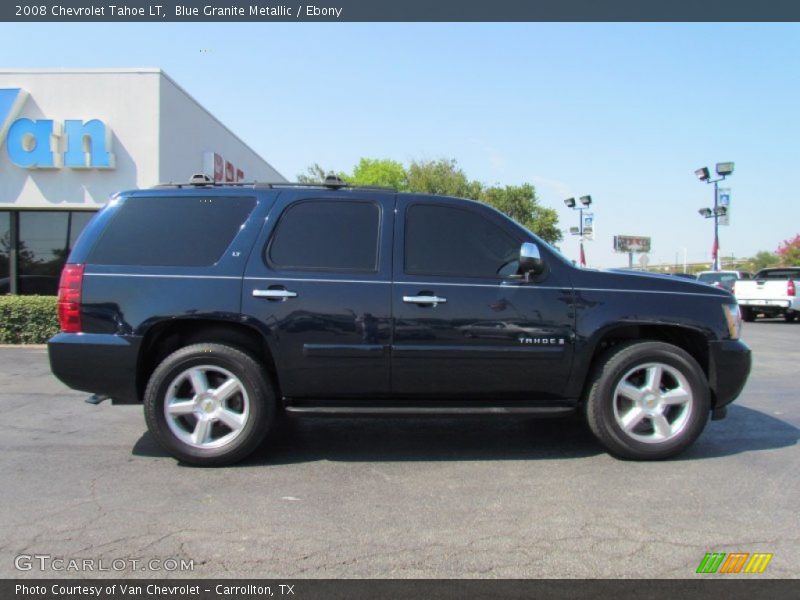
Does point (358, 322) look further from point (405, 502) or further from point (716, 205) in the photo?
point (716, 205)

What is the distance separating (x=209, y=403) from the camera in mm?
4281

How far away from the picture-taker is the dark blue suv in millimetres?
4258

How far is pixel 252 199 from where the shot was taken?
4.55 meters

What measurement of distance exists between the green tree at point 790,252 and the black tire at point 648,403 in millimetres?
48670

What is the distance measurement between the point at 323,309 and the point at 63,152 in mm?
12453

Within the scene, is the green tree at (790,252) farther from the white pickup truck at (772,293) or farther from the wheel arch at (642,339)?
the wheel arch at (642,339)

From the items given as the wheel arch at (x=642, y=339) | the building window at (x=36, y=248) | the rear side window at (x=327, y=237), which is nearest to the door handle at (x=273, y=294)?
the rear side window at (x=327, y=237)

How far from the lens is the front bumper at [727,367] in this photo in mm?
4473

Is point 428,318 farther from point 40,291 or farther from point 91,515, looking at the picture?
point 40,291

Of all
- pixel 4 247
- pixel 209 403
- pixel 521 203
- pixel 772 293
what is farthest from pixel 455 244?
pixel 521 203
